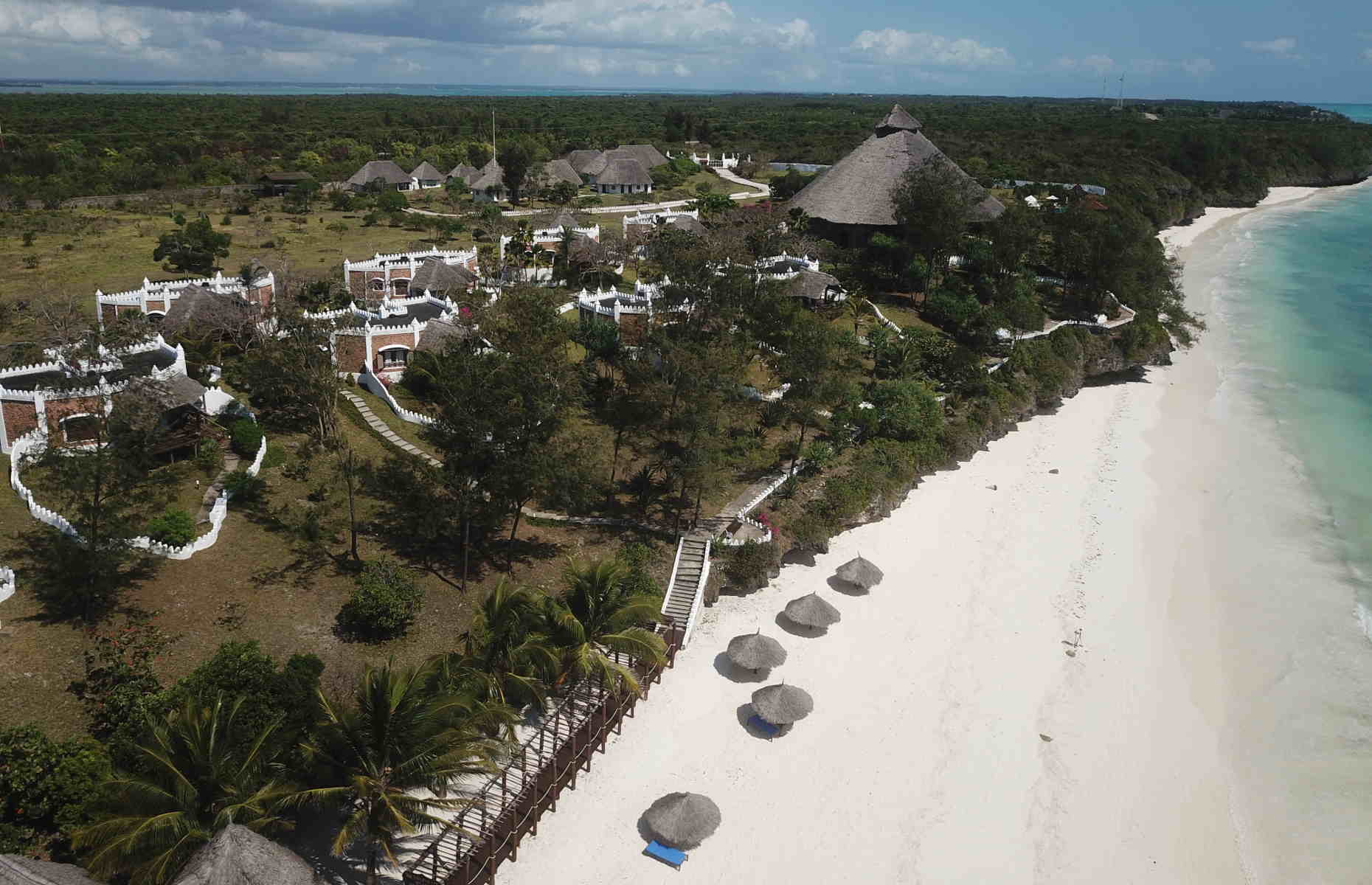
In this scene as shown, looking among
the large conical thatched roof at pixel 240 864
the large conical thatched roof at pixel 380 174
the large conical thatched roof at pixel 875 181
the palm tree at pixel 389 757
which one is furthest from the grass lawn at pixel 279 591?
the large conical thatched roof at pixel 380 174

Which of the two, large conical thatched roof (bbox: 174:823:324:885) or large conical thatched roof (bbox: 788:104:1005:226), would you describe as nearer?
large conical thatched roof (bbox: 174:823:324:885)

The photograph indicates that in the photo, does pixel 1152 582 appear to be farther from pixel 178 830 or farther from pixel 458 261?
pixel 458 261

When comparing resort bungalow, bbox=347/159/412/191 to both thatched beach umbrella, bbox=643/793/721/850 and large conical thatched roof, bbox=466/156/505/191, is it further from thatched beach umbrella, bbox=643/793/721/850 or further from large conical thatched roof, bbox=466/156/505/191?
thatched beach umbrella, bbox=643/793/721/850

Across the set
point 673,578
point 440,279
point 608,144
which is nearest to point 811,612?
point 673,578

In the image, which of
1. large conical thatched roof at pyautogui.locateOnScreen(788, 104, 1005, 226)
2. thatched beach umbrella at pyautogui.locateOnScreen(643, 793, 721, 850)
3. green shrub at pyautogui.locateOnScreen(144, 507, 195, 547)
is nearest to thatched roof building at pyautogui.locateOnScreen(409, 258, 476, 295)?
green shrub at pyautogui.locateOnScreen(144, 507, 195, 547)

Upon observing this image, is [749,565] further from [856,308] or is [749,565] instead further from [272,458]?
[856,308]

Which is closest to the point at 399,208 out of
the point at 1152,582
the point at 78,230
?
the point at 78,230
